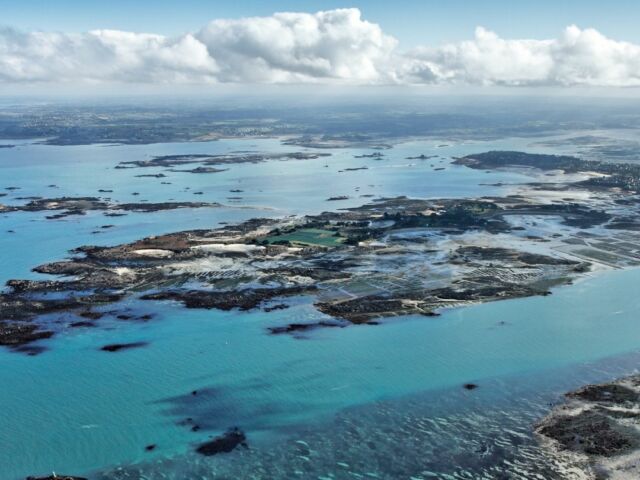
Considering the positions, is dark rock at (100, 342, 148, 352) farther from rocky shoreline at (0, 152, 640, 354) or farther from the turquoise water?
rocky shoreline at (0, 152, 640, 354)

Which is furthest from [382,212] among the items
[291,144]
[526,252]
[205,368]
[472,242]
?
[291,144]

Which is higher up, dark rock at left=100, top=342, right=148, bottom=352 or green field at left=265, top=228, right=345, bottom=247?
green field at left=265, top=228, right=345, bottom=247

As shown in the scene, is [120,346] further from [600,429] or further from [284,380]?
[600,429]

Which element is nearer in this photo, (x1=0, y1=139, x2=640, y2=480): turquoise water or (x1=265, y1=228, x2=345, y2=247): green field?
(x1=0, y1=139, x2=640, y2=480): turquoise water

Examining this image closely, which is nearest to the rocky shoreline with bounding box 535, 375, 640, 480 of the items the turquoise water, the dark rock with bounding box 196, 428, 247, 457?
the turquoise water

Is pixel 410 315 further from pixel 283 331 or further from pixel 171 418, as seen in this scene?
pixel 171 418

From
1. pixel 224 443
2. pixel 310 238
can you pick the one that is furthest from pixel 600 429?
pixel 310 238

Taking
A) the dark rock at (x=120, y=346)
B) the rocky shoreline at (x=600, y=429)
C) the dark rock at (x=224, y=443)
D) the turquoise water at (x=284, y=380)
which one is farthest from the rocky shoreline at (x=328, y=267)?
the rocky shoreline at (x=600, y=429)

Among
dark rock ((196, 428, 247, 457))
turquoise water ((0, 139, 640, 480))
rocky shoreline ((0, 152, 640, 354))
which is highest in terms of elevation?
rocky shoreline ((0, 152, 640, 354))
